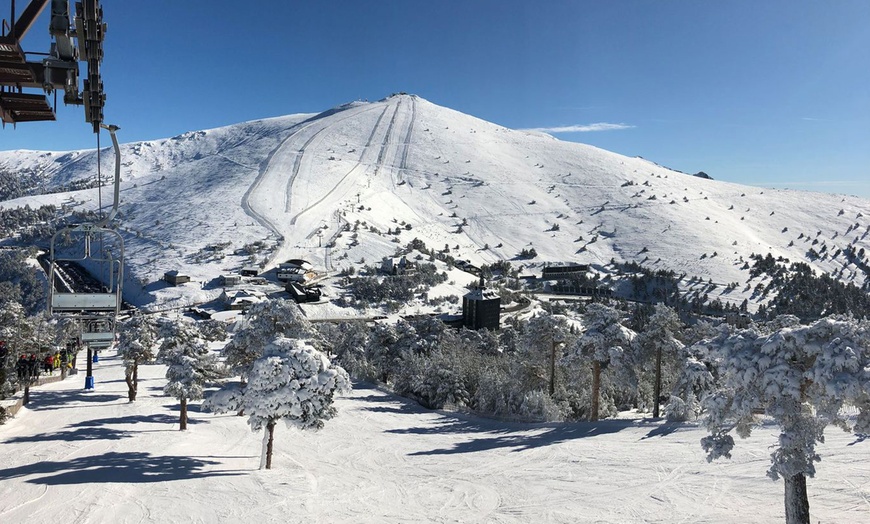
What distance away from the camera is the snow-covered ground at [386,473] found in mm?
15789

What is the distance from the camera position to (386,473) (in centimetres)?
2138

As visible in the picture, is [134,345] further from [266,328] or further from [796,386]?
[796,386]

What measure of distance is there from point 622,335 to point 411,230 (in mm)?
93449

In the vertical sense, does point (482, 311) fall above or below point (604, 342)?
above

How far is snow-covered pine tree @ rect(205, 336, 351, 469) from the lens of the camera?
18797mm

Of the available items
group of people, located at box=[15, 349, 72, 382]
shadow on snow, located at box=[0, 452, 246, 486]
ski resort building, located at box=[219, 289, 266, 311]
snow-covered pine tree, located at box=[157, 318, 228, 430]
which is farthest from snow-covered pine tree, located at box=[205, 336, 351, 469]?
ski resort building, located at box=[219, 289, 266, 311]

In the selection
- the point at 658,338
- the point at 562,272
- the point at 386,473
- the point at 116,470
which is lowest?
the point at 386,473

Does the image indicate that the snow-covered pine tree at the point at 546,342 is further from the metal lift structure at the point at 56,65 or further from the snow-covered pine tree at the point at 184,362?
the metal lift structure at the point at 56,65

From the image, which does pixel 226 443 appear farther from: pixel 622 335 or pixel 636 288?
pixel 636 288

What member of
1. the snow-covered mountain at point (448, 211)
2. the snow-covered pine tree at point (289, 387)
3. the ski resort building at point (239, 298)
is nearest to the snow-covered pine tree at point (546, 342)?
the snow-covered pine tree at point (289, 387)

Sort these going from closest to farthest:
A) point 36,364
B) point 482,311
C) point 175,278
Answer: point 36,364 < point 482,311 < point 175,278

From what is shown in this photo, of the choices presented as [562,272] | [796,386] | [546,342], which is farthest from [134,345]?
[562,272]

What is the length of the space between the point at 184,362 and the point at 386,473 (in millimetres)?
10552

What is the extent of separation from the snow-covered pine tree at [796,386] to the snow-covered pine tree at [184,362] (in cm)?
2082
